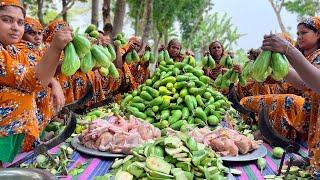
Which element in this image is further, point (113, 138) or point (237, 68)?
point (237, 68)

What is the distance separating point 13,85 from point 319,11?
20.8m

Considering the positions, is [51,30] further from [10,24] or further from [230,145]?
[230,145]

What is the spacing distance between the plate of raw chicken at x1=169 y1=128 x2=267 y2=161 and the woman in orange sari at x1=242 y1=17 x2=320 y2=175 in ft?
1.71

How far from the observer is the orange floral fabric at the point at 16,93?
2877 millimetres

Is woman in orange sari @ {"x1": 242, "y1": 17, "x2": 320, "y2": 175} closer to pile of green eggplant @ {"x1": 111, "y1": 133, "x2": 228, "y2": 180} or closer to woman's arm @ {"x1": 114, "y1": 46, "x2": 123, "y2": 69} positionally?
pile of green eggplant @ {"x1": 111, "y1": 133, "x2": 228, "y2": 180}

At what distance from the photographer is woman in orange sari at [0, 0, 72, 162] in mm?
2830

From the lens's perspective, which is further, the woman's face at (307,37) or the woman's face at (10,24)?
the woman's face at (307,37)

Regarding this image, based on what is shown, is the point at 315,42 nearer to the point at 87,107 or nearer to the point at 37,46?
the point at 37,46

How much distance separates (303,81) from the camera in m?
2.98

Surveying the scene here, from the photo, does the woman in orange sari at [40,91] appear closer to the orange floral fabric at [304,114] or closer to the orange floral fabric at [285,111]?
the orange floral fabric at [304,114]

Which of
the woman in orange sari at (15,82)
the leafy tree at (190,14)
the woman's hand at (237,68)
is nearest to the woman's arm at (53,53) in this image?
the woman in orange sari at (15,82)

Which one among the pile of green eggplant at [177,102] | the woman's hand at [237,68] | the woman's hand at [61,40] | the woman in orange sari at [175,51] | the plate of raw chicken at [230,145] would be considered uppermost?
the woman's hand at [61,40]

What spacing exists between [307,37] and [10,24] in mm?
2516

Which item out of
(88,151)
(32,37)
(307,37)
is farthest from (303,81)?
(32,37)
